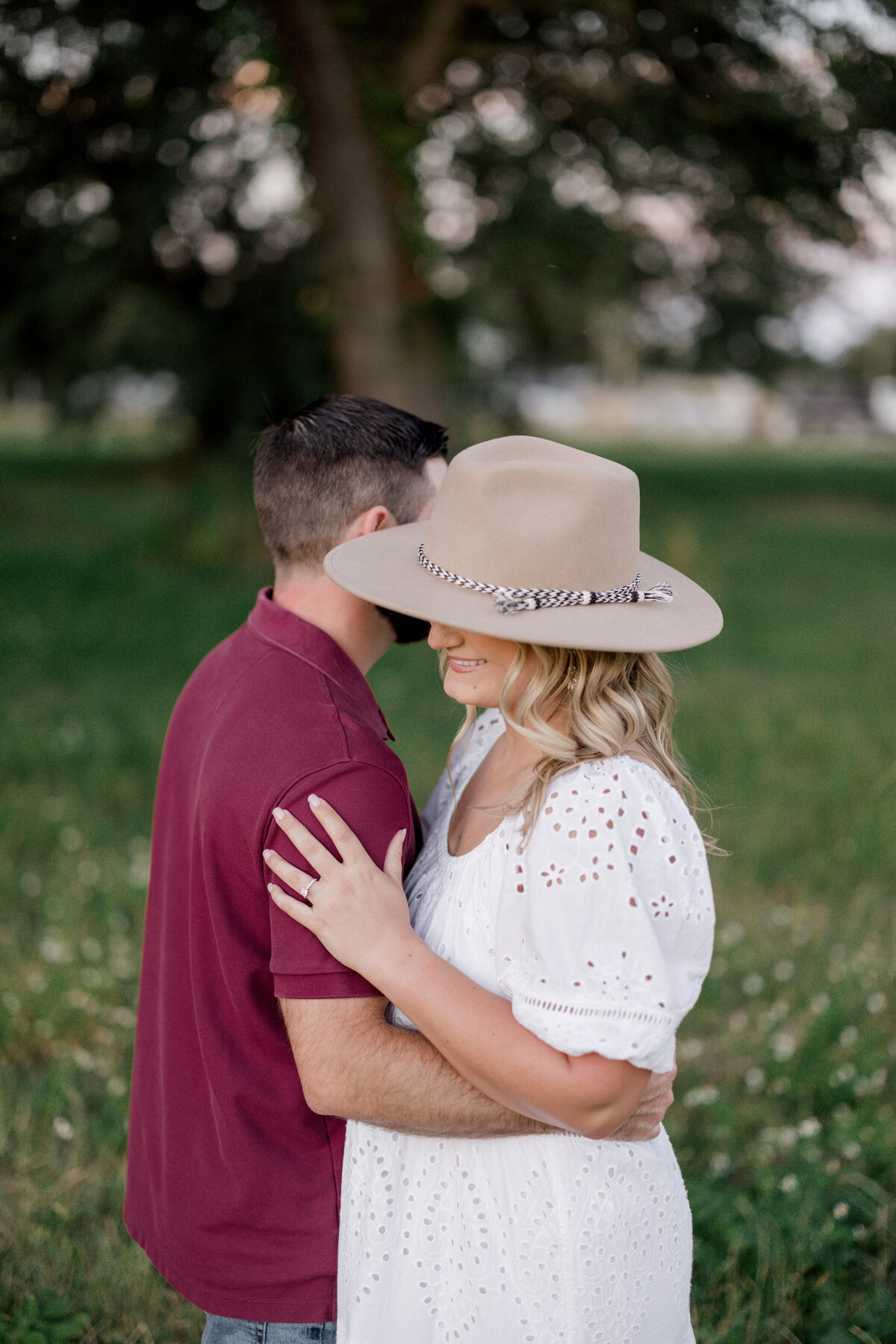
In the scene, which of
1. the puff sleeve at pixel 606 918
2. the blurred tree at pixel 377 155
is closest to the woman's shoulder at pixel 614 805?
the puff sleeve at pixel 606 918

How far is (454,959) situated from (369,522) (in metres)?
0.90

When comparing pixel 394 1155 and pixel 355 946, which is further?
pixel 394 1155

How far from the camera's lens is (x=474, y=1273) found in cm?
182

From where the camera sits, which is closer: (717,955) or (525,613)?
(525,613)

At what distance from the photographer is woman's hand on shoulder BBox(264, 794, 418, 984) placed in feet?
5.58

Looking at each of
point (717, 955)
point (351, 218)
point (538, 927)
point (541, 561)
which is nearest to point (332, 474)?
point (541, 561)

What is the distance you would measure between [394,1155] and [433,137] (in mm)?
12719

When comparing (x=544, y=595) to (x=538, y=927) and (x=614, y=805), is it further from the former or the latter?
(x=538, y=927)

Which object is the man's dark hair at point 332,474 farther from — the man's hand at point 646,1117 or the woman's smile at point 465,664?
the man's hand at point 646,1117

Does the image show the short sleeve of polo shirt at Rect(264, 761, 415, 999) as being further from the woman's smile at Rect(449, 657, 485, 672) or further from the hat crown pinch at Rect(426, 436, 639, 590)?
the hat crown pinch at Rect(426, 436, 639, 590)

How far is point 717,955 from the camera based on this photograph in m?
4.95

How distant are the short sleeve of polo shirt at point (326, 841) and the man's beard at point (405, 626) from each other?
451mm

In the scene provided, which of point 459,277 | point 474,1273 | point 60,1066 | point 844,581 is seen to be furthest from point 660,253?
point 474,1273

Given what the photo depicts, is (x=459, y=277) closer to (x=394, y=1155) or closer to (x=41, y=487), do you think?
(x=41, y=487)
